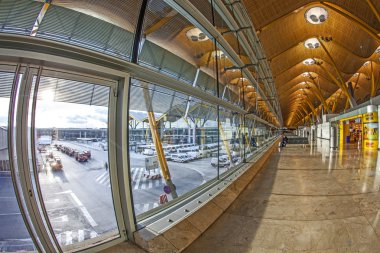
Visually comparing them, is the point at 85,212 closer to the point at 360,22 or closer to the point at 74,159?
the point at 74,159

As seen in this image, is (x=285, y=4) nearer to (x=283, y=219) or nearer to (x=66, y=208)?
(x=283, y=219)

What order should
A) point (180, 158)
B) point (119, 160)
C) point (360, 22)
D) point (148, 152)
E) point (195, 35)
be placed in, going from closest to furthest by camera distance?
point (119, 160), point (148, 152), point (180, 158), point (195, 35), point (360, 22)

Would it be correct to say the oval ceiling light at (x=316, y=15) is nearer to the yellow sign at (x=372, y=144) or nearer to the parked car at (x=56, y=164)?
the yellow sign at (x=372, y=144)

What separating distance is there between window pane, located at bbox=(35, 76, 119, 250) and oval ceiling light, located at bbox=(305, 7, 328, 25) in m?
26.5

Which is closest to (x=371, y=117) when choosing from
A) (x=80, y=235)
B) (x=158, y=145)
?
(x=158, y=145)

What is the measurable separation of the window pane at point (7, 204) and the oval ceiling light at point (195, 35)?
4978 mm

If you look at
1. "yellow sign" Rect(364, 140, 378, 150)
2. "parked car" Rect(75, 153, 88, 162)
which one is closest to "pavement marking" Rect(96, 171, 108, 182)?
"parked car" Rect(75, 153, 88, 162)

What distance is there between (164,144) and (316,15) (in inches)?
1074

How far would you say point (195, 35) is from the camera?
6402 millimetres

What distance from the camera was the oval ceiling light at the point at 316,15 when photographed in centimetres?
2286

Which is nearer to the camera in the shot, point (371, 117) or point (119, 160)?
point (119, 160)

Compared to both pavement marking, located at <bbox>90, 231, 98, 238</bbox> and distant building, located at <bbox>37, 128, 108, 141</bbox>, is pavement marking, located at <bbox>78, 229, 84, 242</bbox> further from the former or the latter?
distant building, located at <bbox>37, 128, 108, 141</bbox>

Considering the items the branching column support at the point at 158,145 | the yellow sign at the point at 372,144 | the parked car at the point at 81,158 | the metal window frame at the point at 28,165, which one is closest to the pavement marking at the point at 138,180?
the branching column support at the point at 158,145

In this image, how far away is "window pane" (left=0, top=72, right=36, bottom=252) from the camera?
2074 millimetres
